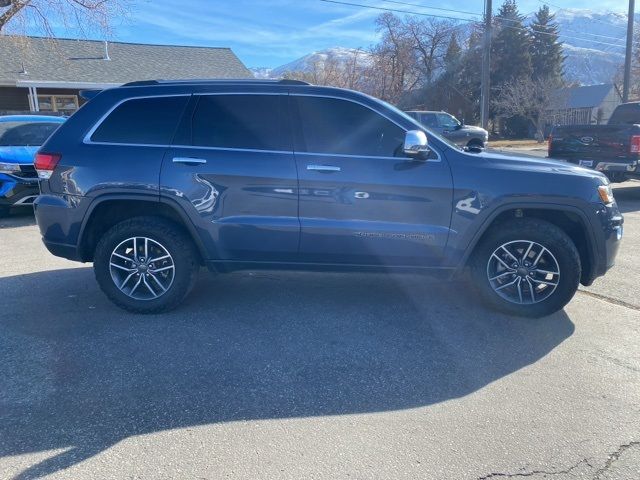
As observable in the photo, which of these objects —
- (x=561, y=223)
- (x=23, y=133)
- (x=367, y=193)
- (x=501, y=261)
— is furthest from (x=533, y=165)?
(x=23, y=133)

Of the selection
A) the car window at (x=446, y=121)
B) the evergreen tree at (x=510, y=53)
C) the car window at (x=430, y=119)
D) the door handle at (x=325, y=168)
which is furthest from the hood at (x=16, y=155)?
the evergreen tree at (x=510, y=53)

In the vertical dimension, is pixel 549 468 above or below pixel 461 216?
below

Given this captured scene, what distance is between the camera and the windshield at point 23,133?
8.87 m

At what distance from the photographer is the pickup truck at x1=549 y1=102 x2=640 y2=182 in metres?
9.70

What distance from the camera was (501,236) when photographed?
14.3ft

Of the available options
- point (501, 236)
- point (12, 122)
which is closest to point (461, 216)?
point (501, 236)

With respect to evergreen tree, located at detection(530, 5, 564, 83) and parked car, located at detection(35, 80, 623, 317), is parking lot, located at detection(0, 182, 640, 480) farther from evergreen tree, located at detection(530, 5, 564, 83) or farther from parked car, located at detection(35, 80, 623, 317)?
evergreen tree, located at detection(530, 5, 564, 83)

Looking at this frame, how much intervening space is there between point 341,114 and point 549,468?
3050 mm

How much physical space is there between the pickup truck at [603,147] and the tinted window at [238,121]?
7.84 m

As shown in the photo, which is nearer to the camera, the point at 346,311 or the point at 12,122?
the point at 346,311

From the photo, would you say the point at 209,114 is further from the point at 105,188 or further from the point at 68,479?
the point at 68,479

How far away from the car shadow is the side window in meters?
1.46

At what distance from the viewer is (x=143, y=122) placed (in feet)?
14.7

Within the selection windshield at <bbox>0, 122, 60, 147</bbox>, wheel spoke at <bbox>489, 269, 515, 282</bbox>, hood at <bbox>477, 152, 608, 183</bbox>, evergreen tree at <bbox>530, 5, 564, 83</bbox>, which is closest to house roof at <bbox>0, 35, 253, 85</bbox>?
windshield at <bbox>0, 122, 60, 147</bbox>
